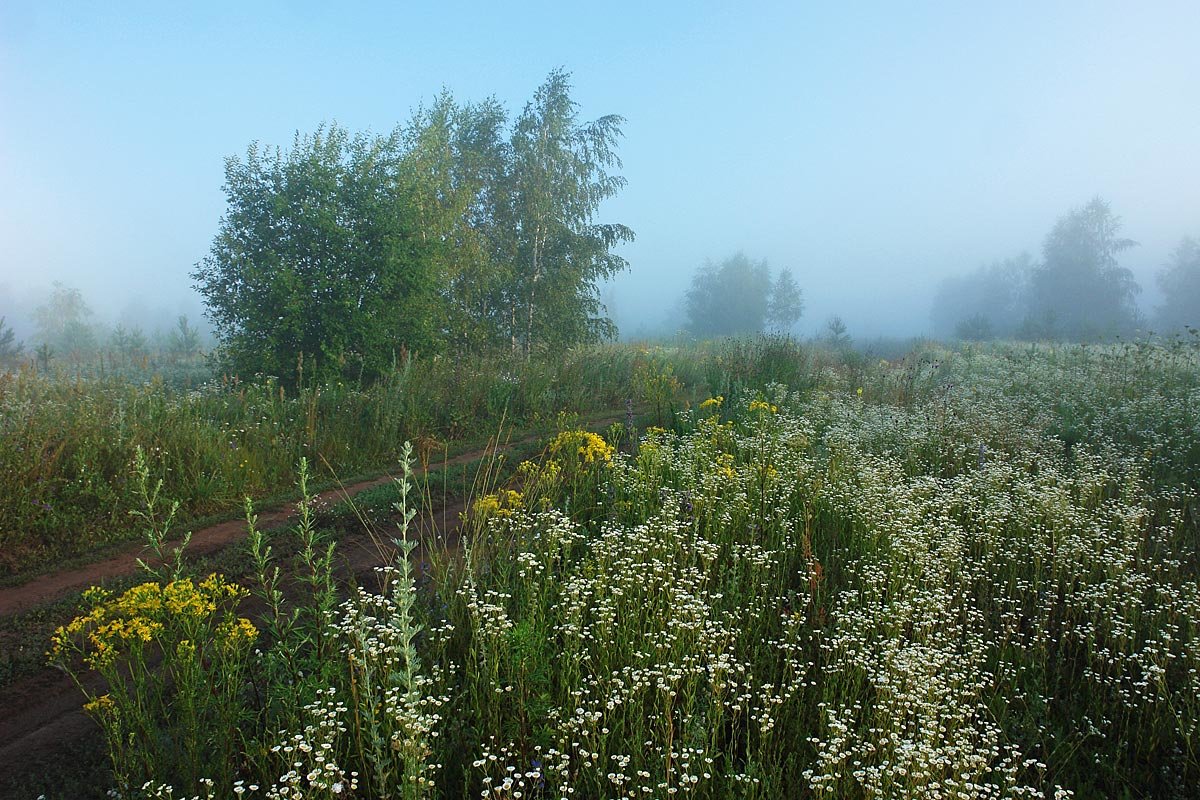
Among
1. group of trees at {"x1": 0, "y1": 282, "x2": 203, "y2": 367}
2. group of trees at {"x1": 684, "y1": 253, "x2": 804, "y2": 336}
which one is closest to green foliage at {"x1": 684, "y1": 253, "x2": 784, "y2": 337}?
group of trees at {"x1": 684, "y1": 253, "x2": 804, "y2": 336}

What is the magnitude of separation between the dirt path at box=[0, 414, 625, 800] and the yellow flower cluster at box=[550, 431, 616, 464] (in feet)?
4.51

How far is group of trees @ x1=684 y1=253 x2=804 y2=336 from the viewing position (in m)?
70.4

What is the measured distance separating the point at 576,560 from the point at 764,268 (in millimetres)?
72092

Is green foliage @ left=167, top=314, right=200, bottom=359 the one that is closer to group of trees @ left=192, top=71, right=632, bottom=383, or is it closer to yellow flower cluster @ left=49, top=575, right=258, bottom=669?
group of trees @ left=192, top=71, right=632, bottom=383

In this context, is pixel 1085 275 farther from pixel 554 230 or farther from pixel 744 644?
pixel 744 644

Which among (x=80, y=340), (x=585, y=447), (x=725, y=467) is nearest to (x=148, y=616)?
(x=725, y=467)

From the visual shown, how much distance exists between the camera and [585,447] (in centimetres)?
766

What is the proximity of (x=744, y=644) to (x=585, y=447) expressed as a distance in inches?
154

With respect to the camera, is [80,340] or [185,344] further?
[80,340]

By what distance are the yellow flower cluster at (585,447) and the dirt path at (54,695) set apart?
4.51 ft

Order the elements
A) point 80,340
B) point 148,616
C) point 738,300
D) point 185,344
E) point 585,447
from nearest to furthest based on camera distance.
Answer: point 148,616 → point 585,447 → point 185,344 → point 80,340 → point 738,300

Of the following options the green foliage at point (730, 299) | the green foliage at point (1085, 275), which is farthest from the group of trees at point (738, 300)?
the green foliage at point (1085, 275)

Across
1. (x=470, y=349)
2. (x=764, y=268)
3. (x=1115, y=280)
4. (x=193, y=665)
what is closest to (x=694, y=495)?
(x=193, y=665)

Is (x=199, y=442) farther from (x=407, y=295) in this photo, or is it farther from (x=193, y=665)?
(x=407, y=295)
